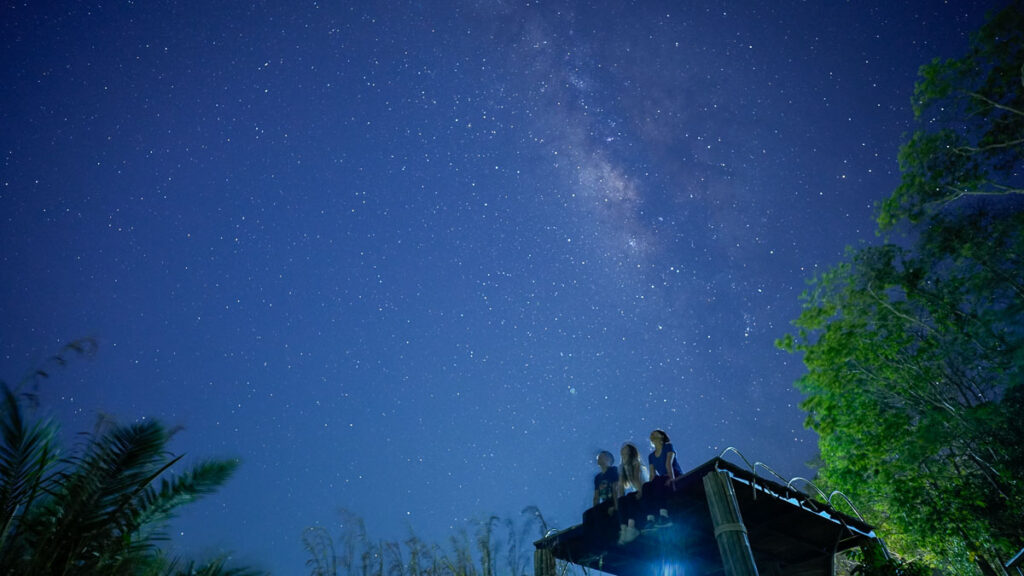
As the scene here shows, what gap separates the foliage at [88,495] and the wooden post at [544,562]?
184 inches

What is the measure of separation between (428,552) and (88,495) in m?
6.02

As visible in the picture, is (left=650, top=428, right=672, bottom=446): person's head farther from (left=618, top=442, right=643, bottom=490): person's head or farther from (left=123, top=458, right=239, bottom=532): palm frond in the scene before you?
(left=123, top=458, right=239, bottom=532): palm frond

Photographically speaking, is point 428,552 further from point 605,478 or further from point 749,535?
point 749,535

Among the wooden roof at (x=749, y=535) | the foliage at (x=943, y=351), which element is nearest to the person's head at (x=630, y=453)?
the wooden roof at (x=749, y=535)

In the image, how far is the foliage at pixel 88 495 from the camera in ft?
11.3

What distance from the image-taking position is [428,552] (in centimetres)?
852

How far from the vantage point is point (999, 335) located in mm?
13008

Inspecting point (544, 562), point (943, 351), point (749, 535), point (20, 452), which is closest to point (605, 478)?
point (544, 562)

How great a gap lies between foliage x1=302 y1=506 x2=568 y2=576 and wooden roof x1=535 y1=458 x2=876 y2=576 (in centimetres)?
54

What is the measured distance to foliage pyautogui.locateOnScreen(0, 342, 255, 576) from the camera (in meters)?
3.46

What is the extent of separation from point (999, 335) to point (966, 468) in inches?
179

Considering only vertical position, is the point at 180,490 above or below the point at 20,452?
above

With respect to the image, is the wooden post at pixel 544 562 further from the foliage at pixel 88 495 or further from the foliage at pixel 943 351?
the foliage at pixel 943 351

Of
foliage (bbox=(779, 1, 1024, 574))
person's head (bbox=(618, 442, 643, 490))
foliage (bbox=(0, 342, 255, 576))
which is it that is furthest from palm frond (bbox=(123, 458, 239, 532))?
foliage (bbox=(779, 1, 1024, 574))
